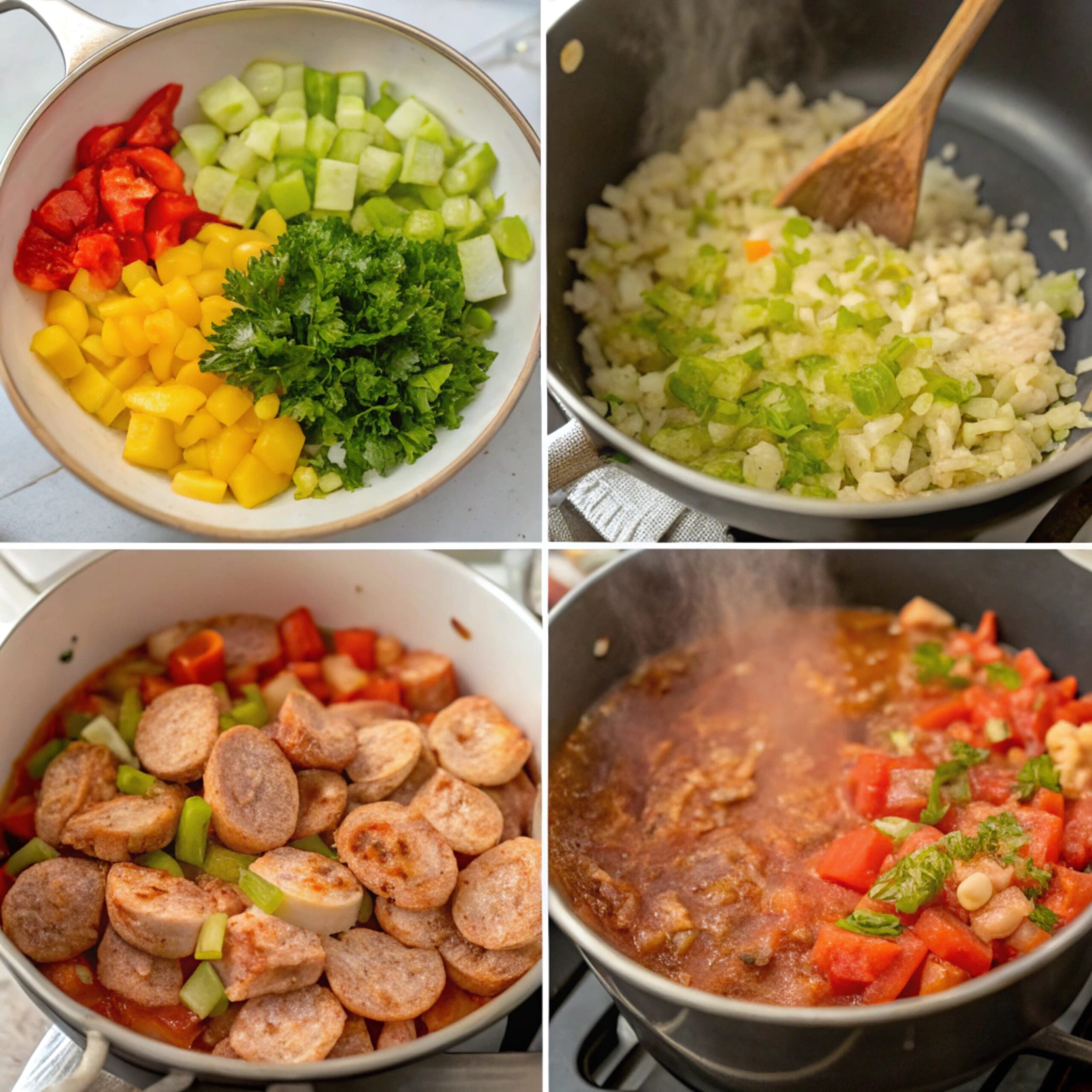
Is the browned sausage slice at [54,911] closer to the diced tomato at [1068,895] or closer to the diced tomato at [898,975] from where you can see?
the diced tomato at [898,975]

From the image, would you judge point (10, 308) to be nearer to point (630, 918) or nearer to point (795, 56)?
point (630, 918)

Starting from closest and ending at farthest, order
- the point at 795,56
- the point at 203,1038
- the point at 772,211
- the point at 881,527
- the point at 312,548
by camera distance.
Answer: the point at 203,1038
the point at 881,527
the point at 312,548
the point at 772,211
the point at 795,56

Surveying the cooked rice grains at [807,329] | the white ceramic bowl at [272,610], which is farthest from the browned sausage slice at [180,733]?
the cooked rice grains at [807,329]

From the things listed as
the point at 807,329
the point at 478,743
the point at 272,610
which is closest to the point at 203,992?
the point at 478,743

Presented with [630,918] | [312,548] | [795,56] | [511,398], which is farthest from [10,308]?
[795,56]

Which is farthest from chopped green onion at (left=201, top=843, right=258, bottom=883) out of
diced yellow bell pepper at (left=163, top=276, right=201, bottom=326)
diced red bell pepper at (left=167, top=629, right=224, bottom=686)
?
diced yellow bell pepper at (left=163, top=276, right=201, bottom=326)

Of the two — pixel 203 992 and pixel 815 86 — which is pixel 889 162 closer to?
pixel 815 86

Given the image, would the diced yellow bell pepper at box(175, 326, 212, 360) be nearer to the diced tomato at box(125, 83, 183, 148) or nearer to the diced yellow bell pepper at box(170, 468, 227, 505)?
the diced yellow bell pepper at box(170, 468, 227, 505)
